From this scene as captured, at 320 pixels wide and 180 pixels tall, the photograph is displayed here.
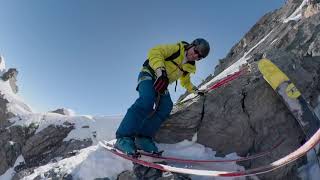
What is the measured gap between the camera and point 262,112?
10.3 meters

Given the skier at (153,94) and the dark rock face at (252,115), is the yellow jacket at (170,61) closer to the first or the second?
the skier at (153,94)

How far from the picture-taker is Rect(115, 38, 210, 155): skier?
9.66 metres

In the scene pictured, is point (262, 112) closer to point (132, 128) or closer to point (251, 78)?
point (251, 78)

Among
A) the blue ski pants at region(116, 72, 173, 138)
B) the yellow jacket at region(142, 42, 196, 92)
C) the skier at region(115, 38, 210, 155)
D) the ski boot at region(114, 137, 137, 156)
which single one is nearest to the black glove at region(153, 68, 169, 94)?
the skier at region(115, 38, 210, 155)

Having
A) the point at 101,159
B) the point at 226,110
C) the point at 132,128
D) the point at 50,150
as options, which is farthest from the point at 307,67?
the point at 50,150

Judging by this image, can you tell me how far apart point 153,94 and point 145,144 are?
117 cm

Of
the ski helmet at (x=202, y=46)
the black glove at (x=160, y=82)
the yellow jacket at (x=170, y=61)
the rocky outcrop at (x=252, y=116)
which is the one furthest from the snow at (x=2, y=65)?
the black glove at (x=160, y=82)

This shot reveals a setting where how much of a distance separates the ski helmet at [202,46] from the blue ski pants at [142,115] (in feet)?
4.35

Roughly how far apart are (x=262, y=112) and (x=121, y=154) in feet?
11.6

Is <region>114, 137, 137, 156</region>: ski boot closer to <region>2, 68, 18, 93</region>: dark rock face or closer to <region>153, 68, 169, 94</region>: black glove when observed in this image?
<region>153, 68, 169, 94</region>: black glove

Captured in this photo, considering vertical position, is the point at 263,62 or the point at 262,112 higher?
the point at 263,62

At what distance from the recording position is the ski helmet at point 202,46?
33.1 ft

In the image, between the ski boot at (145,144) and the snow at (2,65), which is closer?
the ski boot at (145,144)

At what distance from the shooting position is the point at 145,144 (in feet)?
32.0
